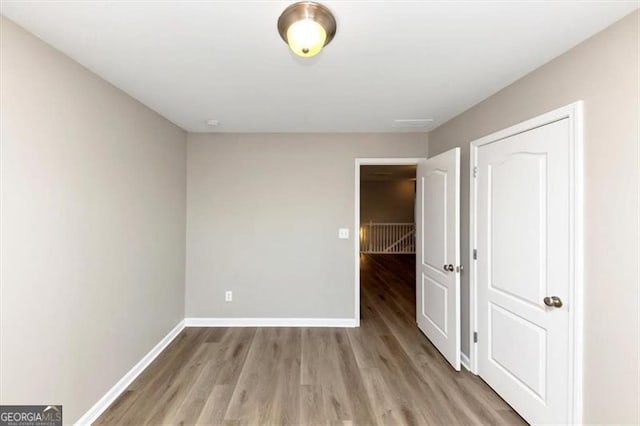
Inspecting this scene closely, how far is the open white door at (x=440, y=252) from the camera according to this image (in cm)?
256

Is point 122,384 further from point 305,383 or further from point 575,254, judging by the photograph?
point 575,254

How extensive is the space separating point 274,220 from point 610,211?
9.60 feet

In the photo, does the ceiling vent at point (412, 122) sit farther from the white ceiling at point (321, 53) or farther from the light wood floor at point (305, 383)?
the light wood floor at point (305, 383)

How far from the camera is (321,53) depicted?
5.51ft

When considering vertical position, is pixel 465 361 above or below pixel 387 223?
below

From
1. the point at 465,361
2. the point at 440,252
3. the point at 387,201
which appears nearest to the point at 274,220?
the point at 440,252

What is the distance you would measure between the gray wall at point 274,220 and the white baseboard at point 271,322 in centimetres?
6

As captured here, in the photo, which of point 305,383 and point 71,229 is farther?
point 305,383

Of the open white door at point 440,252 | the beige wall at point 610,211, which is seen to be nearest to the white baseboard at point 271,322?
the open white door at point 440,252

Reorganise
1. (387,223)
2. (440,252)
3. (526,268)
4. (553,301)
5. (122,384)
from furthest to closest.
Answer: (387,223), (440,252), (122,384), (526,268), (553,301)

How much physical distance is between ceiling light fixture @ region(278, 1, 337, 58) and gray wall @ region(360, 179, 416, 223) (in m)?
8.96

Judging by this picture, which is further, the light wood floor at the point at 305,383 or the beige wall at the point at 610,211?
the light wood floor at the point at 305,383

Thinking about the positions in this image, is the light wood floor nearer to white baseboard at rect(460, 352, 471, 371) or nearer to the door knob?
white baseboard at rect(460, 352, 471, 371)

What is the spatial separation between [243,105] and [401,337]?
9.73ft
